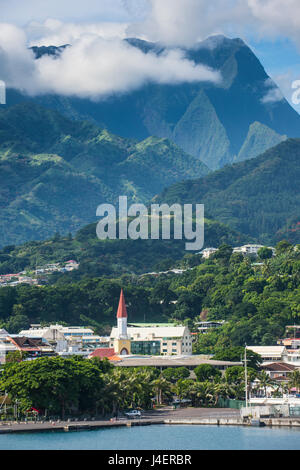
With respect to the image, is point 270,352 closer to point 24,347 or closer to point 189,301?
point 24,347

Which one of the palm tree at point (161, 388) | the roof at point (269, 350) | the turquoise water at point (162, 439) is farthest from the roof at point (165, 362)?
the turquoise water at point (162, 439)

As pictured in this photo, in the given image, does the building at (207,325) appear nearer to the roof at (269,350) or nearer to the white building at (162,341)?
the white building at (162,341)

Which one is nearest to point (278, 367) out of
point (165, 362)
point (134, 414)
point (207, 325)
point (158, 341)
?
point (165, 362)

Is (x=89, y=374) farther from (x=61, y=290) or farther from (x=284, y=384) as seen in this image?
(x=61, y=290)

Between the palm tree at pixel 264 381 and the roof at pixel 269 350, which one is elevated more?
the roof at pixel 269 350
